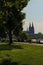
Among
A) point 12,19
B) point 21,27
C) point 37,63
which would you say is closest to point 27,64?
point 37,63

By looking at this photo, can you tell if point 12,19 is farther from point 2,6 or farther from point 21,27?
point 2,6

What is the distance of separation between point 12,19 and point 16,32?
1576cm

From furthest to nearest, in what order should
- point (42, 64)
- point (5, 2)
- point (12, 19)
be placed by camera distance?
point (12, 19), point (5, 2), point (42, 64)

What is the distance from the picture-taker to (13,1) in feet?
89.0

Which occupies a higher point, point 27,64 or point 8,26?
point 8,26

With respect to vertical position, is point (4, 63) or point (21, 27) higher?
point (21, 27)

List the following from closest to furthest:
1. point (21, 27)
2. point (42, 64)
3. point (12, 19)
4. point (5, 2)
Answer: point (42, 64), point (5, 2), point (12, 19), point (21, 27)

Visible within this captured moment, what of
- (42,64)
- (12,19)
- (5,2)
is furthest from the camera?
(12,19)

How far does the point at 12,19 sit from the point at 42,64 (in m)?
41.1

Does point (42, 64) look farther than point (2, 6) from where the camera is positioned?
No

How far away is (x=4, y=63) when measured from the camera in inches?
843

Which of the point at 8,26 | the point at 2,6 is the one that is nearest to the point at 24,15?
the point at 8,26

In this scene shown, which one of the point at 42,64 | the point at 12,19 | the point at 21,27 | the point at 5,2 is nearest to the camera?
the point at 42,64

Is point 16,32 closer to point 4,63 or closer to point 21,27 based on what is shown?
point 21,27
